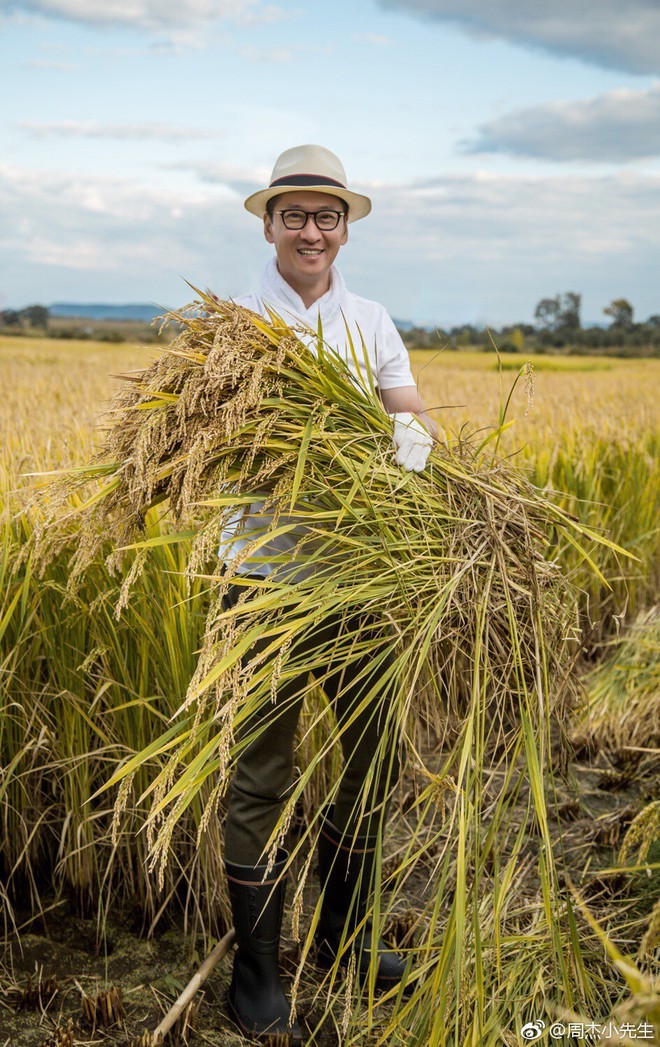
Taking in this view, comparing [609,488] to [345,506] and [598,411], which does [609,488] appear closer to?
[598,411]

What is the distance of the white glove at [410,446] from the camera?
174 centimetres

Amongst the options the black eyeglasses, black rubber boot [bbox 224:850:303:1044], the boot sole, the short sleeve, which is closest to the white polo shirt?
the short sleeve

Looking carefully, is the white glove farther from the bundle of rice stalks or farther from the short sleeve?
the short sleeve

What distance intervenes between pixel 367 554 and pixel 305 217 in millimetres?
840

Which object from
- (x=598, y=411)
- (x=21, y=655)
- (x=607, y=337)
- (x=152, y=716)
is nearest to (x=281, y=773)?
(x=152, y=716)

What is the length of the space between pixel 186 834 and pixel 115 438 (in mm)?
1116

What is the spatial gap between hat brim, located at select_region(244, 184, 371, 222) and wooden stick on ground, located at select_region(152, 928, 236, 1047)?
69.1 inches

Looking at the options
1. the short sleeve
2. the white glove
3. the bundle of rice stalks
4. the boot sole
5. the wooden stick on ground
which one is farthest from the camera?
the short sleeve

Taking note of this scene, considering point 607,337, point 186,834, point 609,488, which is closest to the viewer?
point 186,834

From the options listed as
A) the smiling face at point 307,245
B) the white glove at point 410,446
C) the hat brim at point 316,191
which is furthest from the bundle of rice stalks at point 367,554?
the hat brim at point 316,191

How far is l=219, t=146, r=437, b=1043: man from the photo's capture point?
78.0 inches

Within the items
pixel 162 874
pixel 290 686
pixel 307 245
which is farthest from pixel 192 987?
pixel 307 245

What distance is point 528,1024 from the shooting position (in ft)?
5.68

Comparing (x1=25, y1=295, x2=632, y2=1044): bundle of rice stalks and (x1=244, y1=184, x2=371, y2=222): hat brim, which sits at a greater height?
(x1=244, y1=184, x2=371, y2=222): hat brim
